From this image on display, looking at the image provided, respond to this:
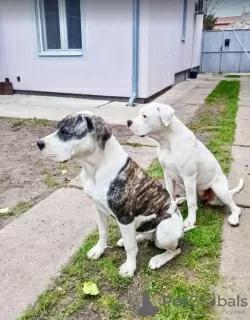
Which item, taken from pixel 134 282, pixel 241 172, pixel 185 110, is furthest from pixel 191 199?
pixel 185 110

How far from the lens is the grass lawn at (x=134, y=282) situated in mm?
1852

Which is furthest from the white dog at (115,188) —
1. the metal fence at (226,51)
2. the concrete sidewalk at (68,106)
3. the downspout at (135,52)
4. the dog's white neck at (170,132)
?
the metal fence at (226,51)

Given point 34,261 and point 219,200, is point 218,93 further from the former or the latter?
point 34,261

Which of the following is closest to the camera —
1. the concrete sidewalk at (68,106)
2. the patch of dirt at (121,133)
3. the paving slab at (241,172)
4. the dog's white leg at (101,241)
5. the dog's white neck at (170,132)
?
the dog's white leg at (101,241)

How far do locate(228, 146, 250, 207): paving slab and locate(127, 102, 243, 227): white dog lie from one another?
1.25 feet

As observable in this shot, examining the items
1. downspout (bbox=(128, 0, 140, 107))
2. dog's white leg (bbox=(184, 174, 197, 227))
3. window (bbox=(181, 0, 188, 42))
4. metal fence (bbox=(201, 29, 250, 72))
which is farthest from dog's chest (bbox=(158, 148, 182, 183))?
metal fence (bbox=(201, 29, 250, 72))

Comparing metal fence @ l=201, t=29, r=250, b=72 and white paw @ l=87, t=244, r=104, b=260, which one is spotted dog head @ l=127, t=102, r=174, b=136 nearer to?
white paw @ l=87, t=244, r=104, b=260

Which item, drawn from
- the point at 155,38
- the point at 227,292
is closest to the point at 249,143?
the point at 227,292

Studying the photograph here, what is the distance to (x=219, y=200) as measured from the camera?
295cm

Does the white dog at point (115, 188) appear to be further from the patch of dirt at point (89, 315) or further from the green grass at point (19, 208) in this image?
the green grass at point (19, 208)

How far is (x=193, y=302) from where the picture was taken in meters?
1.91

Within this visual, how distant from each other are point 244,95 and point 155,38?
3.04m

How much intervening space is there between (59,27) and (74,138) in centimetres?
776

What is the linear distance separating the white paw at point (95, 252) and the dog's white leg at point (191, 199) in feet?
2.61
